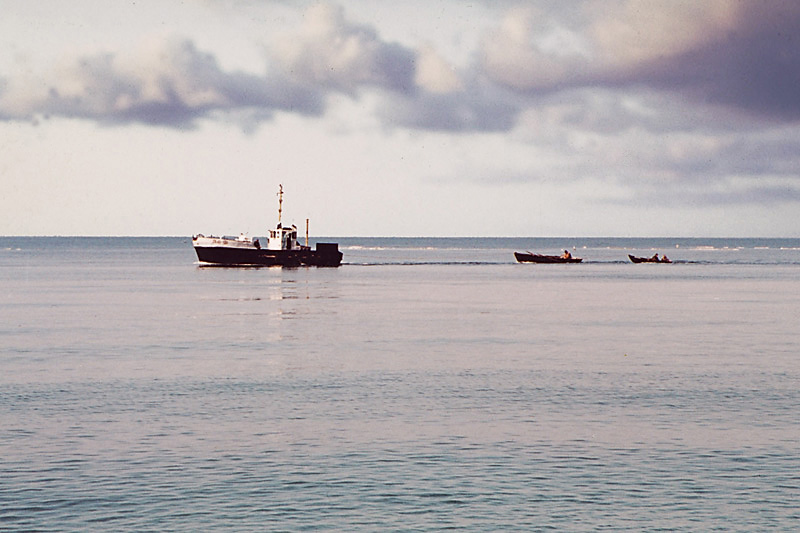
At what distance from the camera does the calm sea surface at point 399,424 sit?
20172mm

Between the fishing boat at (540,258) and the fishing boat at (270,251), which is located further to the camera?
the fishing boat at (540,258)

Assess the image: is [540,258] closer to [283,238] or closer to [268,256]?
[283,238]

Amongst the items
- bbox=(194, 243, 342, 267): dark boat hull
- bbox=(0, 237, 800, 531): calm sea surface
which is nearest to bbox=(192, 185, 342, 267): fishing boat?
A: bbox=(194, 243, 342, 267): dark boat hull

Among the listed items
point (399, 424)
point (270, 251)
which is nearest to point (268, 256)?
point (270, 251)

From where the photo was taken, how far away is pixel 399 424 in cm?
2902

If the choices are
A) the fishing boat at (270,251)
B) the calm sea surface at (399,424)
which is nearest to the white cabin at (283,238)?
the fishing boat at (270,251)

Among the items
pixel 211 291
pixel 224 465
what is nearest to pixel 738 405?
pixel 224 465

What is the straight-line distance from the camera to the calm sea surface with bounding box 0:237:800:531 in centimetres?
2017

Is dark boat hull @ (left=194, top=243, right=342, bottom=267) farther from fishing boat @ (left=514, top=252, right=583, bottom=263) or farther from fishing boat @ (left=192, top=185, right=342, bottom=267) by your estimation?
fishing boat @ (left=514, top=252, right=583, bottom=263)

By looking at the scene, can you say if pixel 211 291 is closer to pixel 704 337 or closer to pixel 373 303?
pixel 373 303

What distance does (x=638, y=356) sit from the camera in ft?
152

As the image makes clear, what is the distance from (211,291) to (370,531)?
8187 centimetres

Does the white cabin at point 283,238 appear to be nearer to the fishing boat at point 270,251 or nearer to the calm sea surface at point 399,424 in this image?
the fishing boat at point 270,251

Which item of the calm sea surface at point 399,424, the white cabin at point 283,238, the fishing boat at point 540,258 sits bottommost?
the calm sea surface at point 399,424
